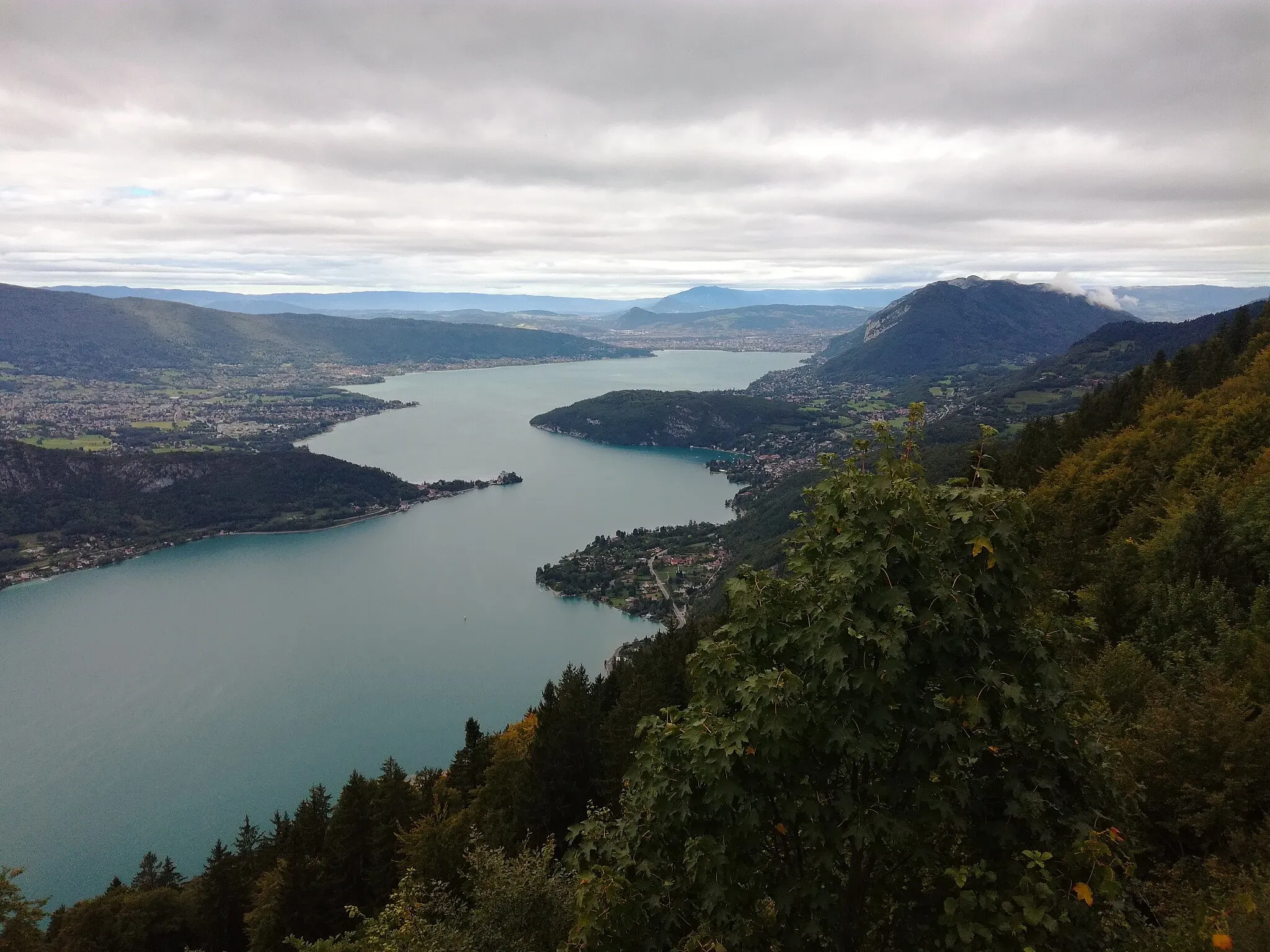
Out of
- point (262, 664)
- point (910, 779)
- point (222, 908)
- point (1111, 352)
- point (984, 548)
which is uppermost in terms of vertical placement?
point (1111, 352)

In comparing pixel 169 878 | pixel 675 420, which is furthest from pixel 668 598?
pixel 675 420

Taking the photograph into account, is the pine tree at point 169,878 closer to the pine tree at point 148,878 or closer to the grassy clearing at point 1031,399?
the pine tree at point 148,878

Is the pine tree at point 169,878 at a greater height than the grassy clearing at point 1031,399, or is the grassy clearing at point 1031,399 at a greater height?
the grassy clearing at point 1031,399

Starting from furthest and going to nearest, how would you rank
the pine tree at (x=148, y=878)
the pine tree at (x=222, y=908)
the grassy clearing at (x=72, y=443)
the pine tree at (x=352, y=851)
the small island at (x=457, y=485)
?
the grassy clearing at (x=72, y=443) < the small island at (x=457, y=485) < the pine tree at (x=148, y=878) < the pine tree at (x=222, y=908) < the pine tree at (x=352, y=851)

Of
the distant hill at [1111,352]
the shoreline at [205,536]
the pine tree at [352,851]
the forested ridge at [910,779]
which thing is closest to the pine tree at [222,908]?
the pine tree at [352,851]

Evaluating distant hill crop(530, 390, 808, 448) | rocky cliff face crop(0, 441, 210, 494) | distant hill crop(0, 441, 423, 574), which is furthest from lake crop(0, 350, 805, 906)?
distant hill crop(530, 390, 808, 448)

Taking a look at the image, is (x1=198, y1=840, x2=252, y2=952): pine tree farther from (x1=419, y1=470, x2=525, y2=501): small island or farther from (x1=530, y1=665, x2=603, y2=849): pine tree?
(x1=419, y1=470, x2=525, y2=501): small island

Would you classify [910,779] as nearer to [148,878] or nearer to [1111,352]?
[148,878]
